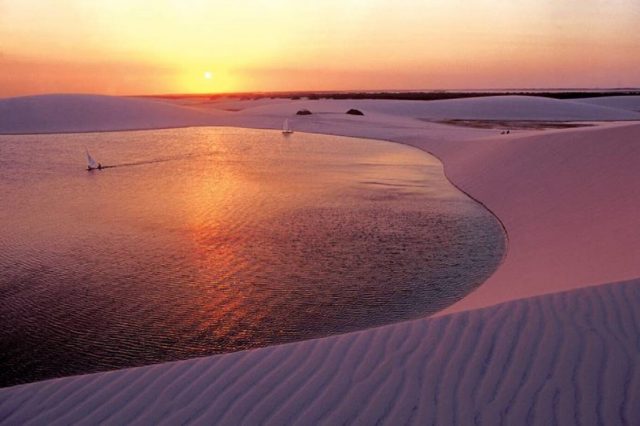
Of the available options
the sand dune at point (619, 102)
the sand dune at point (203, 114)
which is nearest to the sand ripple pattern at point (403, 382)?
the sand dune at point (203, 114)

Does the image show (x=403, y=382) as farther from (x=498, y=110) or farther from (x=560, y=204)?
(x=498, y=110)

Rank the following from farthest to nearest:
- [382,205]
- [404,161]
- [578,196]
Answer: [404,161]
[382,205]
[578,196]

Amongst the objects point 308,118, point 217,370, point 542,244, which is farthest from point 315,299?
point 308,118

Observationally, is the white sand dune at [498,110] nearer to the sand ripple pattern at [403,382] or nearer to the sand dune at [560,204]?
the sand dune at [560,204]

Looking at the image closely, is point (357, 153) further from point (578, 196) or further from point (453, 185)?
point (578, 196)

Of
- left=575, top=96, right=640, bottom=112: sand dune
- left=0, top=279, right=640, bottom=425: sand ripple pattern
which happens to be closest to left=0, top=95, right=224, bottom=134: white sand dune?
left=0, top=279, right=640, bottom=425: sand ripple pattern

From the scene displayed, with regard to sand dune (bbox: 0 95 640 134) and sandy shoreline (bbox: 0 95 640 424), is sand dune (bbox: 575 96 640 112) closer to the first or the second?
sand dune (bbox: 0 95 640 134)

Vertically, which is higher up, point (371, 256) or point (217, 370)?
point (217, 370)

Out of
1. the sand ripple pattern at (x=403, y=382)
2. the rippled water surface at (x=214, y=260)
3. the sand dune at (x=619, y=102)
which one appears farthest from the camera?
the sand dune at (x=619, y=102)
